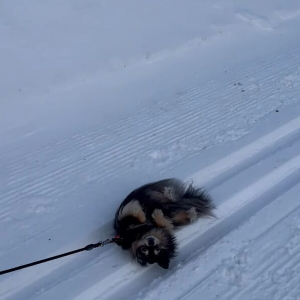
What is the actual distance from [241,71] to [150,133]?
4.42ft

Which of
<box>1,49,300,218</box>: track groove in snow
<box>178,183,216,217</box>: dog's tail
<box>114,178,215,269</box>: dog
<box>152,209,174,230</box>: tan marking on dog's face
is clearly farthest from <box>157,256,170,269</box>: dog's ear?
<box>1,49,300,218</box>: track groove in snow

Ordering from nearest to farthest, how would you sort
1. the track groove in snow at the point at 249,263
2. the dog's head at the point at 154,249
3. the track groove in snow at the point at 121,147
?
the track groove in snow at the point at 249,263
the dog's head at the point at 154,249
the track groove in snow at the point at 121,147

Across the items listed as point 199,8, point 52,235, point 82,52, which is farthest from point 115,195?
point 199,8

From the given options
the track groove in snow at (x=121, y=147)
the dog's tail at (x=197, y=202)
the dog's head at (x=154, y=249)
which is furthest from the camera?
the track groove in snow at (x=121, y=147)

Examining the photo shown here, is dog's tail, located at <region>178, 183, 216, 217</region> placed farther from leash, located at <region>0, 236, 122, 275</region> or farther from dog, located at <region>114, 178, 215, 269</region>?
leash, located at <region>0, 236, 122, 275</region>

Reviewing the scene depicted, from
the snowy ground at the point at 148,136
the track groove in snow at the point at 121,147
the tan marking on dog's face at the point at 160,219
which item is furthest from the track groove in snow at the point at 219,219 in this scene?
the track groove in snow at the point at 121,147

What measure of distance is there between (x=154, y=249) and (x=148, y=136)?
126 cm

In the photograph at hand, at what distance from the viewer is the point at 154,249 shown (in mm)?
2533

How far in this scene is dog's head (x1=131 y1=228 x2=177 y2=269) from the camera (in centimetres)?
252

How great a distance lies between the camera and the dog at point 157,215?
254 centimetres

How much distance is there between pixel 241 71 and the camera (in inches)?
180

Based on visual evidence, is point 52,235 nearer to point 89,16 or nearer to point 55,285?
point 55,285

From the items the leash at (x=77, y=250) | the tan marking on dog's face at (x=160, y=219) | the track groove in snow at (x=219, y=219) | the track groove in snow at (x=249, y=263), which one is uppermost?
the leash at (x=77, y=250)

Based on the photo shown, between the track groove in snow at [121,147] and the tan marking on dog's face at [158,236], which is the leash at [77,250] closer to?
the tan marking on dog's face at [158,236]
